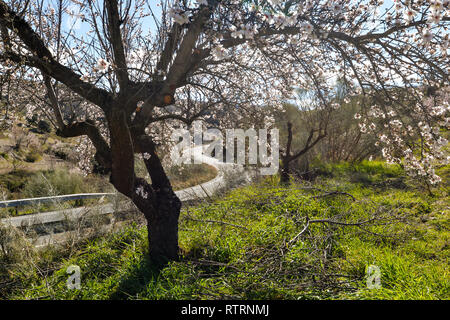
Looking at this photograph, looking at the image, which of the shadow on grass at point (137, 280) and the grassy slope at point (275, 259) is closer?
the grassy slope at point (275, 259)

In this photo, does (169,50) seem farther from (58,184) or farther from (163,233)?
(58,184)

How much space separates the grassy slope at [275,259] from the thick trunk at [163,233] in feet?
0.65

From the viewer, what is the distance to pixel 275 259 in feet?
10.1

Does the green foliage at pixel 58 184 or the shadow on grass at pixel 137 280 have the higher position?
the green foliage at pixel 58 184

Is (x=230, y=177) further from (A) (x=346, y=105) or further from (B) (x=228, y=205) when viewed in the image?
(A) (x=346, y=105)

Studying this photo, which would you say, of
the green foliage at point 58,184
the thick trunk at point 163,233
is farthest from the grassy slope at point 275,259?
A: the green foliage at point 58,184

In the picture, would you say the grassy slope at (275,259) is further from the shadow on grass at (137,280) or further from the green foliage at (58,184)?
the green foliage at (58,184)


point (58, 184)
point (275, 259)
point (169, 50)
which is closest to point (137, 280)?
point (275, 259)

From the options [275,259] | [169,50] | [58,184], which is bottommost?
[275,259]

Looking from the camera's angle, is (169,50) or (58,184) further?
(58,184)

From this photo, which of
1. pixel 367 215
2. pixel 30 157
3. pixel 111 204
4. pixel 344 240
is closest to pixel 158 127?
pixel 111 204

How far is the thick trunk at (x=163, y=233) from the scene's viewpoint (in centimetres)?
338

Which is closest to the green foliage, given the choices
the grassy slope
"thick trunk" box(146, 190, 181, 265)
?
the grassy slope

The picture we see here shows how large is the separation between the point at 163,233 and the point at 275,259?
56.3 inches
